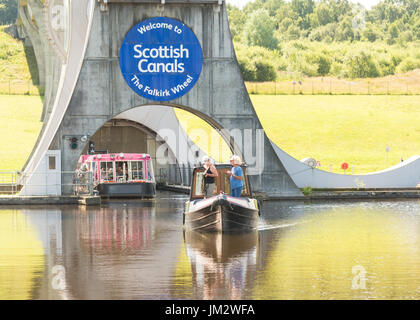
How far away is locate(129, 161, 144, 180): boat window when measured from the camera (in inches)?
1730

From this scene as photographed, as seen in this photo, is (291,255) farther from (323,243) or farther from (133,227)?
(133,227)

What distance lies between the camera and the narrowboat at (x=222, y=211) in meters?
22.4

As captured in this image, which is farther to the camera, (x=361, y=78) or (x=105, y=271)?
(x=361, y=78)

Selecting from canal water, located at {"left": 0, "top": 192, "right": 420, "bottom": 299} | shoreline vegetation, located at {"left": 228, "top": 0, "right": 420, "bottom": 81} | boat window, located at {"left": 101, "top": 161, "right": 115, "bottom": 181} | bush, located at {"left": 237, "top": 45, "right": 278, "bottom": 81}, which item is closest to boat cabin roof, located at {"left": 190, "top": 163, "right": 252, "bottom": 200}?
canal water, located at {"left": 0, "top": 192, "right": 420, "bottom": 299}

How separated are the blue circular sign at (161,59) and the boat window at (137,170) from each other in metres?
6.93

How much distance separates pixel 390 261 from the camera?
17734mm

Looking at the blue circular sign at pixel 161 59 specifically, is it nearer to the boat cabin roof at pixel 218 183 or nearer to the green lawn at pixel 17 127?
the boat cabin roof at pixel 218 183

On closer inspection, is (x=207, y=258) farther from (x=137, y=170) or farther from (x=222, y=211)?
(x=137, y=170)

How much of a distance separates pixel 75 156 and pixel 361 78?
281ft

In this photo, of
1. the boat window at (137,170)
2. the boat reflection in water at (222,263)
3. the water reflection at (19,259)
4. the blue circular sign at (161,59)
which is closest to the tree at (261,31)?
the boat window at (137,170)

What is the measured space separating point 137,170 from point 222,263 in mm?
27058

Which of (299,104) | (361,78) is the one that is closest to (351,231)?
(299,104)

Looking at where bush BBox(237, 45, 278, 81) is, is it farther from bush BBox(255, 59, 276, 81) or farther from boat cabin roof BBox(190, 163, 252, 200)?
boat cabin roof BBox(190, 163, 252, 200)

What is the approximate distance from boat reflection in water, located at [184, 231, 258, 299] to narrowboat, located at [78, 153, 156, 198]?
18759 mm
